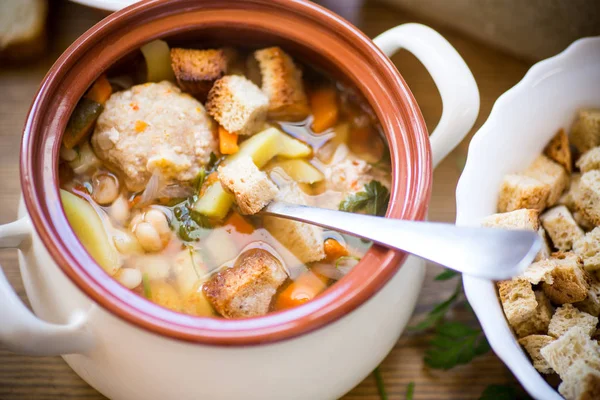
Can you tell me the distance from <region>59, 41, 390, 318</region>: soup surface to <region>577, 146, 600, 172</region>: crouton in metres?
0.41

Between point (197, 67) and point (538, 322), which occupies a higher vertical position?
point (197, 67)

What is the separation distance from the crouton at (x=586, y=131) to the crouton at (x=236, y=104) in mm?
653

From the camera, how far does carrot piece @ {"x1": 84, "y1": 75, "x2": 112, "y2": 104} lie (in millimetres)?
1134

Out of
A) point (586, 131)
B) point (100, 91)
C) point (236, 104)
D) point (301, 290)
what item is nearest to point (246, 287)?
point (301, 290)

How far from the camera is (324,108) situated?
1277mm

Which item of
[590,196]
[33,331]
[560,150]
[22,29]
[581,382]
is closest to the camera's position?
[33,331]

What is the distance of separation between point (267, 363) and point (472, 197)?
519 millimetres

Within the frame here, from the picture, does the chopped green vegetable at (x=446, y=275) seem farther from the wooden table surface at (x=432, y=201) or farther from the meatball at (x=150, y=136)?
the meatball at (x=150, y=136)

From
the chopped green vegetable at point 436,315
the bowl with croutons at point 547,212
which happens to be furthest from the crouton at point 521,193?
the chopped green vegetable at point 436,315

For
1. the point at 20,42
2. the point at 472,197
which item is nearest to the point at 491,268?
the point at 472,197

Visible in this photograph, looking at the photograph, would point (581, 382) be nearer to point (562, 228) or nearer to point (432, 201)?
point (562, 228)

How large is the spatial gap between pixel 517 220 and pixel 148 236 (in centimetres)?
65

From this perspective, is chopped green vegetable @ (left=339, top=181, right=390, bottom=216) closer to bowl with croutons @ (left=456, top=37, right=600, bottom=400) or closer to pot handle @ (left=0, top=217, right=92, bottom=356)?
bowl with croutons @ (left=456, top=37, right=600, bottom=400)

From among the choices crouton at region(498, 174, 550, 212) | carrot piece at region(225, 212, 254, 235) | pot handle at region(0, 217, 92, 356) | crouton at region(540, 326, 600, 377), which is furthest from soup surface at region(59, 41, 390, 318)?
crouton at region(540, 326, 600, 377)
